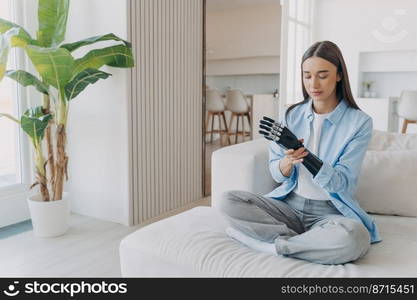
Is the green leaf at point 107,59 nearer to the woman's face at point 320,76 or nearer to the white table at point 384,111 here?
the woman's face at point 320,76

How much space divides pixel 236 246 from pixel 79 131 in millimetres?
1913

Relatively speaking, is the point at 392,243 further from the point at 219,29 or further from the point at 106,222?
the point at 219,29

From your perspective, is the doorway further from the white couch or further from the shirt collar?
the shirt collar

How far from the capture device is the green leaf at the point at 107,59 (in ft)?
7.89

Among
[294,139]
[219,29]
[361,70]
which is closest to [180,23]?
[294,139]

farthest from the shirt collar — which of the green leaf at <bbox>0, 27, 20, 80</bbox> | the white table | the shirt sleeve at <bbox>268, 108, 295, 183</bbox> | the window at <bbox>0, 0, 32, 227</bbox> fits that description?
the white table

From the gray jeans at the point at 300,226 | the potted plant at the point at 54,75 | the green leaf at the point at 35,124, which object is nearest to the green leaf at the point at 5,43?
the potted plant at the point at 54,75

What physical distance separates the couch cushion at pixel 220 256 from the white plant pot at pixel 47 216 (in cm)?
117

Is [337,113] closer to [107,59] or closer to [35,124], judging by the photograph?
[107,59]

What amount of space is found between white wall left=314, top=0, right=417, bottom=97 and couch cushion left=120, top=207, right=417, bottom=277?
5295 millimetres

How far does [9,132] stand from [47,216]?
0.75 meters

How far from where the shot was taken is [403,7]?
19.9 ft

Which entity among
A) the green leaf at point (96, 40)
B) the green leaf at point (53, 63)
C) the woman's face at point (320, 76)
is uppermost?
the green leaf at point (96, 40)

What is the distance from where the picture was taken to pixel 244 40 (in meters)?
7.76
